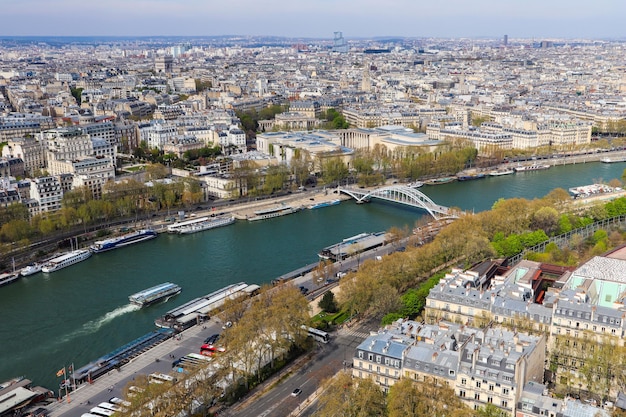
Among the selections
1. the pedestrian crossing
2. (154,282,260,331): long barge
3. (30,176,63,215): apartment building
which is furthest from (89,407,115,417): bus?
(30,176,63,215): apartment building

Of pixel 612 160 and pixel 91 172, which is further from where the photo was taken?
pixel 612 160

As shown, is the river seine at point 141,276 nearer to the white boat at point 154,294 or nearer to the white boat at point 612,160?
the white boat at point 154,294

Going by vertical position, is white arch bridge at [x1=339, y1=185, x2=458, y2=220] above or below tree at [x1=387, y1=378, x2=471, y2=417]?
below

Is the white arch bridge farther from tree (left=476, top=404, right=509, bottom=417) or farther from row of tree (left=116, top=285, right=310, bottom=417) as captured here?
tree (left=476, top=404, right=509, bottom=417)

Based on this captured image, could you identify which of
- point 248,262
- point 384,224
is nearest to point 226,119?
point 384,224

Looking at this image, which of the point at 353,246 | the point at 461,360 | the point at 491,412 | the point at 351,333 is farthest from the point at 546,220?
the point at 491,412

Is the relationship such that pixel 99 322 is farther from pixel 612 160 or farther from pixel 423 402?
pixel 612 160
